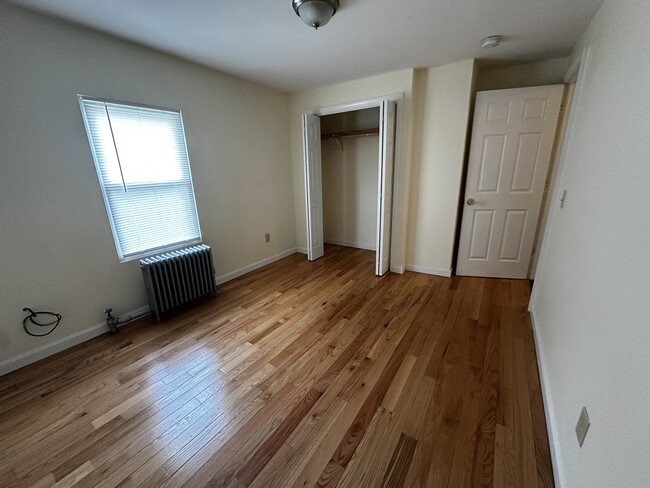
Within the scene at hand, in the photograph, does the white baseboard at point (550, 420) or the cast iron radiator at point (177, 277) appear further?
the cast iron radiator at point (177, 277)

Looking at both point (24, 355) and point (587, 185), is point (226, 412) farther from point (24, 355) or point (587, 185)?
point (587, 185)

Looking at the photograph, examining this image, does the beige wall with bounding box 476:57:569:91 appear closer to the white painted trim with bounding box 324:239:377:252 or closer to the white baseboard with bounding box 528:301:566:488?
the white painted trim with bounding box 324:239:377:252

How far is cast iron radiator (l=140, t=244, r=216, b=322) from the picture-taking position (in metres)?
2.41

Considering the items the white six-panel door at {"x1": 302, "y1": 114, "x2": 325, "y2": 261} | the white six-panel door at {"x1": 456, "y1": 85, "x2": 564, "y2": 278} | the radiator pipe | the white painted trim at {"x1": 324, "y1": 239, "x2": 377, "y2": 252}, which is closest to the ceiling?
the white six-panel door at {"x1": 456, "y1": 85, "x2": 564, "y2": 278}

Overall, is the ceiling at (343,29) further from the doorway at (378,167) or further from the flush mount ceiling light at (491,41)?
the doorway at (378,167)

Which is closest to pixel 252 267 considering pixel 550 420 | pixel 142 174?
pixel 142 174

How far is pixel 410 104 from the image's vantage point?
9.50 ft

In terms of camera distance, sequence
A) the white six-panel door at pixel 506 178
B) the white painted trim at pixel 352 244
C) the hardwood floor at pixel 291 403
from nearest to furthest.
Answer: the hardwood floor at pixel 291 403 < the white six-panel door at pixel 506 178 < the white painted trim at pixel 352 244

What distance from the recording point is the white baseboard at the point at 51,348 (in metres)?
1.87

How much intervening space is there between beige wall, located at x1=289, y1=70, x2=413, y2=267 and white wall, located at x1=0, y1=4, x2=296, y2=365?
3.65ft

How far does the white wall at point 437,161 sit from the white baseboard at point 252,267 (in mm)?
1935

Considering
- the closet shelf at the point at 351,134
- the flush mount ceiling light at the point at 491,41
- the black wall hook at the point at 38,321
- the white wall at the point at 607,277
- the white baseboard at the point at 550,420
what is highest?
the flush mount ceiling light at the point at 491,41

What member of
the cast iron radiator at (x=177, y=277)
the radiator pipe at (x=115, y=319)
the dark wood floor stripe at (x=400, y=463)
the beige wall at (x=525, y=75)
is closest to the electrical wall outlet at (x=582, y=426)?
the dark wood floor stripe at (x=400, y=463)

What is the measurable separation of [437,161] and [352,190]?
1.61m
